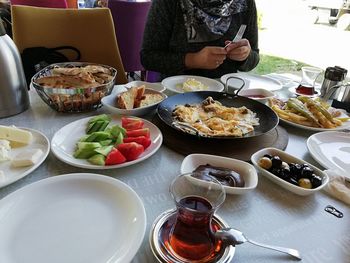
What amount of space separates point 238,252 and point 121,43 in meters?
2.51

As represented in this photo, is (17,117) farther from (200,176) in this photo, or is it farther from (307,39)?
(307,39)

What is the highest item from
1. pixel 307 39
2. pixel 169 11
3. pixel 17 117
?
pixel 169 11

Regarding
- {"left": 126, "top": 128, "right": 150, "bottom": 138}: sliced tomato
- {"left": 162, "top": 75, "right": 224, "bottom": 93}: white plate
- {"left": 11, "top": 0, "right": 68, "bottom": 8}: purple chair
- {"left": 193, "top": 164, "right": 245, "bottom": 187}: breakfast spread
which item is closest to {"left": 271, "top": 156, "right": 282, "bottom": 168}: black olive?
{"left": 193, "top": 164, "right": 245, "bottom": 187}: breakfast spread

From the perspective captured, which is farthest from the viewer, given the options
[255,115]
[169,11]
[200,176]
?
[169,11]

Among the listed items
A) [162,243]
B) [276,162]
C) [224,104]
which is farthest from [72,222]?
[224,104]

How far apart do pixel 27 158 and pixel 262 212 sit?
0.56 metres

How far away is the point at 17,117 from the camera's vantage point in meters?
0.98

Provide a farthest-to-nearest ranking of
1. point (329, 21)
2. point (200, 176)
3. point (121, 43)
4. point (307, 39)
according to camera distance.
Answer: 1. point (329, 21)
2. point (307, 39)
3. point (121, 43)
4. point (200, 176)

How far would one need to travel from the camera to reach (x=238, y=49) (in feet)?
4.56

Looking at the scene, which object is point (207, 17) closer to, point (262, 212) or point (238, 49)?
point (238, 49)

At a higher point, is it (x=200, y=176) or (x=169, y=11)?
(x=169, y=11)

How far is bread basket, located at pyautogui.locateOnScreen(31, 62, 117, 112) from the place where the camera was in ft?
3.11

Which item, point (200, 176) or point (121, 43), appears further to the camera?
point (121, 43)

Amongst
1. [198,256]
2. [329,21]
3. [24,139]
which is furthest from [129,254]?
[329,21]
